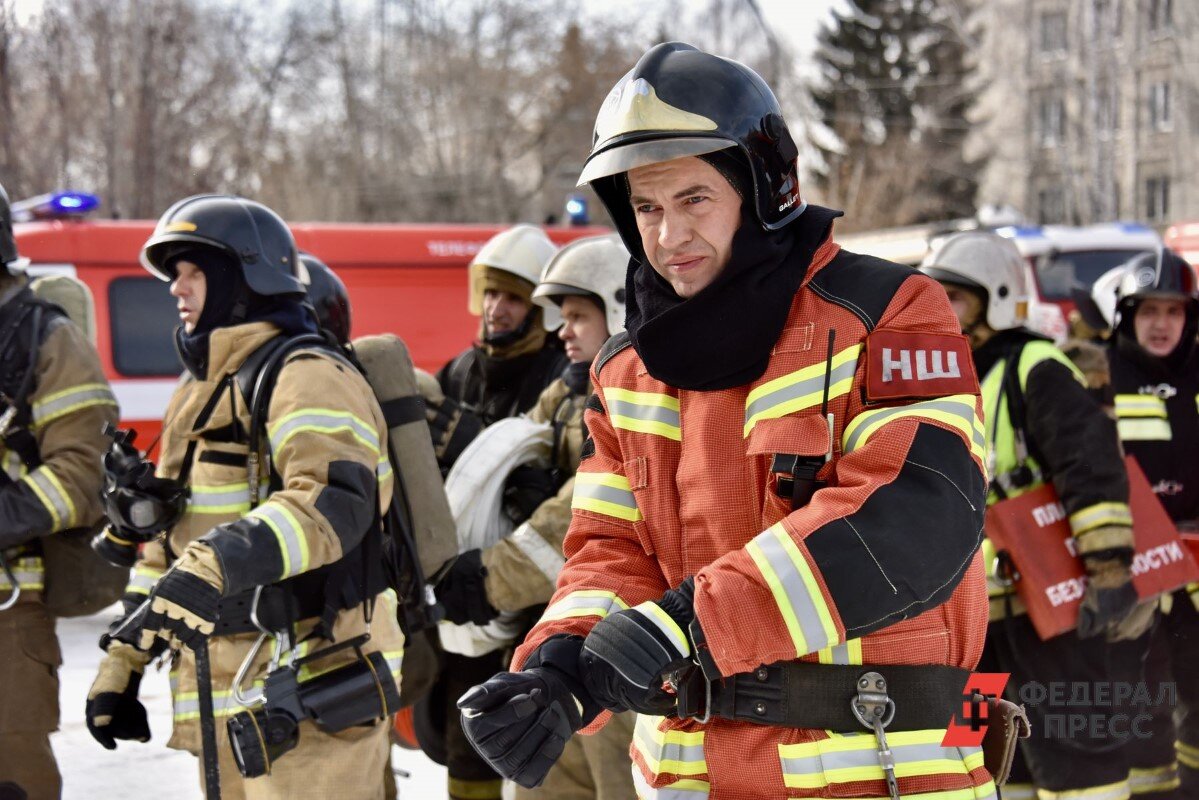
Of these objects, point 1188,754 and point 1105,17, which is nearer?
point 1188,754

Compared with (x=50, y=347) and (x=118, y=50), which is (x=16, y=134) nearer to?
(x=118, y=50)

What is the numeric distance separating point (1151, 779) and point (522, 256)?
9.87 ft

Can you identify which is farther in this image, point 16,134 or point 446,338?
point 16,134

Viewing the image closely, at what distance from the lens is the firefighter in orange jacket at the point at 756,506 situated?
176 cm

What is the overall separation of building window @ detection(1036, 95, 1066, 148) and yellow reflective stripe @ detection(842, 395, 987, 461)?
86.5 ft

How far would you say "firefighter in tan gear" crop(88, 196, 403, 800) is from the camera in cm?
302

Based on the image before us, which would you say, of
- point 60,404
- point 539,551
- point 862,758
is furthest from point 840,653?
point 60,404

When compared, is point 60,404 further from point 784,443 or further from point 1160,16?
point 1160,16

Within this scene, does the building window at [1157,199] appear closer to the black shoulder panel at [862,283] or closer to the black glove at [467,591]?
the black glove at [467,591]

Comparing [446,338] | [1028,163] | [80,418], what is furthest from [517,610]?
[1028,163]

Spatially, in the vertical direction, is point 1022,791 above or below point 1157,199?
below

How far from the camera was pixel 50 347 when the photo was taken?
4.01 metres

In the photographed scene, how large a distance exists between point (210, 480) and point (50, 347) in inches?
43.6

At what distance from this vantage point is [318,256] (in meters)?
10.6
